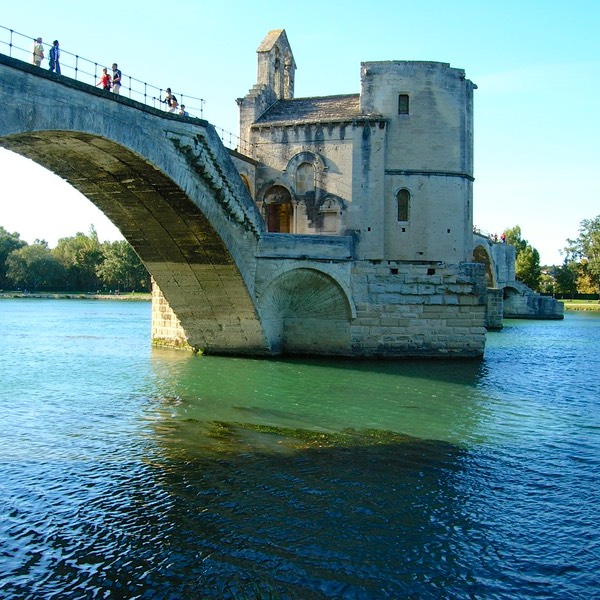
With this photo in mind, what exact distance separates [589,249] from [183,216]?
79.8 m

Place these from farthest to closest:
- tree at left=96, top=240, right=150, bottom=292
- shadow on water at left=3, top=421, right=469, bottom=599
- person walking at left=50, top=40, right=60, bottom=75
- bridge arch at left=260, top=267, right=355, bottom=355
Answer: tree at left=96, top=240, right=150, bottom=292, bridge arch at left=260, top=267, right=355, bottom=355, person walking at left=50, top=40, right=60, bottom=75, shadow on water at left=3, top=421, right=469, bottom=599

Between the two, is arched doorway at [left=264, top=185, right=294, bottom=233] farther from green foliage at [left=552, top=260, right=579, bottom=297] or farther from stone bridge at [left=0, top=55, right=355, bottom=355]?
green foliage at [left=552, top=260, right=579, bottom=297]

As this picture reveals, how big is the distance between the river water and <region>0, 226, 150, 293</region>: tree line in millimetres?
76219

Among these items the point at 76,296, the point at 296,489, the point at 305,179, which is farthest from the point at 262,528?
the point at 76,296

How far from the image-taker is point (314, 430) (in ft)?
44.8

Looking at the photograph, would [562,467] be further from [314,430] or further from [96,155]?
[96,155]

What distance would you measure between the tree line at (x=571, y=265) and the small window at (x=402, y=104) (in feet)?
203

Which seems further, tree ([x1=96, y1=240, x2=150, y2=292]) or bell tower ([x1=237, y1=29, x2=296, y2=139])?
tree ([x1=96, y1=240, x2=150, y2=292])

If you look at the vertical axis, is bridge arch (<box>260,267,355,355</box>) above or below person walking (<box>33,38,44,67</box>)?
below

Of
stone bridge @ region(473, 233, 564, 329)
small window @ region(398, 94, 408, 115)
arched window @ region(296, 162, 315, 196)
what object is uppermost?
small window @ region(398, 94, 408, 115)

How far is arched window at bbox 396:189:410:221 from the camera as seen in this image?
2684 cm

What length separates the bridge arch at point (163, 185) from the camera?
47.7 feet

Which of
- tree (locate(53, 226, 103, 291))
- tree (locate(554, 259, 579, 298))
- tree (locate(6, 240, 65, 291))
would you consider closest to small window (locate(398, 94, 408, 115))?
tree (locate(554, 259, 579, 298))

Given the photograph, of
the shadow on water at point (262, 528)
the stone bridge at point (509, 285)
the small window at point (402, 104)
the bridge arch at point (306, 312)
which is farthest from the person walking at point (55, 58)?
the stone bridge at point (509, 285)
